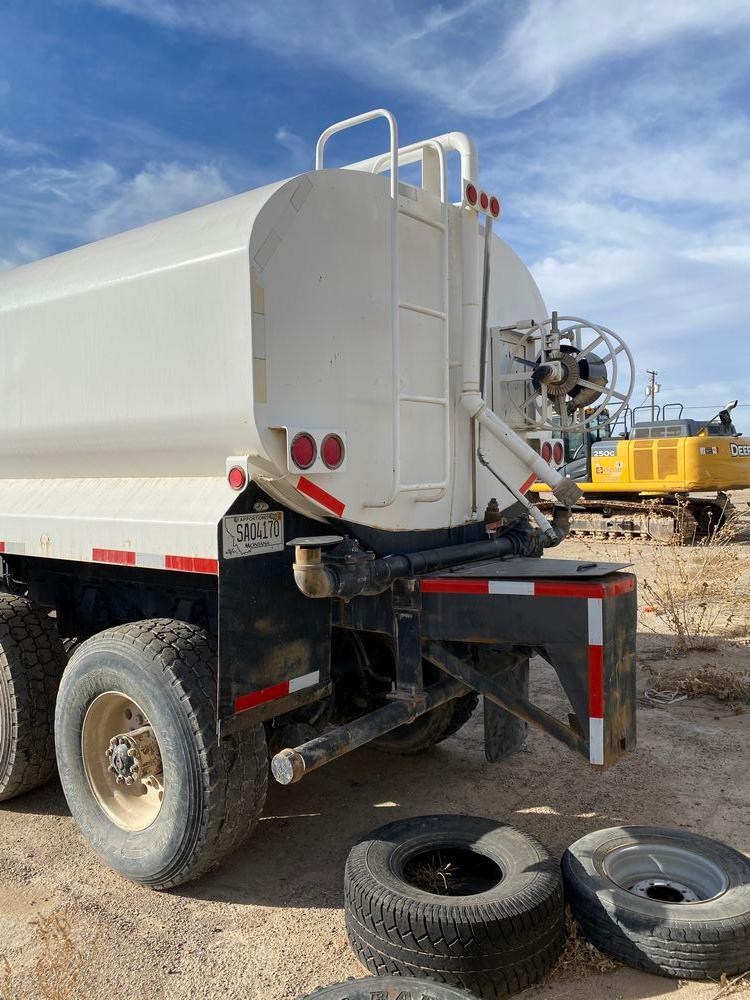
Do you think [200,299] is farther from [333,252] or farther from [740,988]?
[740,988]

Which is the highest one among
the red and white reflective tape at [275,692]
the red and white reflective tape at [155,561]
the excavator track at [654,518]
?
the red and white reflective tape at [155,561]

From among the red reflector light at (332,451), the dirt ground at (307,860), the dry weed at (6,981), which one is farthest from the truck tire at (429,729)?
the dry weed at (6,981)

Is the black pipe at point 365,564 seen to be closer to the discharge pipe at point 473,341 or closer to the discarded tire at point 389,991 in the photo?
the discharge pipe at point 473,341

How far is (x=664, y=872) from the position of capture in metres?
3.28

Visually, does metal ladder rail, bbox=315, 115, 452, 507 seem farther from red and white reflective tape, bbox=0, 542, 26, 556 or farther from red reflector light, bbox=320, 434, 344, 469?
red and white reflective tape, bbox=0, 542, 26, 556

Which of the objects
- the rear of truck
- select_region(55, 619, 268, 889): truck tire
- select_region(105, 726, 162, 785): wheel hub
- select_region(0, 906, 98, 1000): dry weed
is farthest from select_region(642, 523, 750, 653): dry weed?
select_region(0, 906, 98, 1000): dry weed

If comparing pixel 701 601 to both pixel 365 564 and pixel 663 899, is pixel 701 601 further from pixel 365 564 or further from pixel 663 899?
pixel 365 564

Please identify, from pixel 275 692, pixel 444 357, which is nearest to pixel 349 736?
pixel 275 692

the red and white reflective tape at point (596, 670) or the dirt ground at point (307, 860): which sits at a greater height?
the red and white reflective tape at point (596, 670)

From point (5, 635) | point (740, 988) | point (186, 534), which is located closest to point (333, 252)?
point (186, 534)

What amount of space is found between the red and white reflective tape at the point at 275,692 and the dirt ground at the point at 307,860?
85cm

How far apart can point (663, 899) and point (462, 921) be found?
3.30 feet

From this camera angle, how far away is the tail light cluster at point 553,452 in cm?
502

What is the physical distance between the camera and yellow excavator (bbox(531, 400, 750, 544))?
49.5ft
